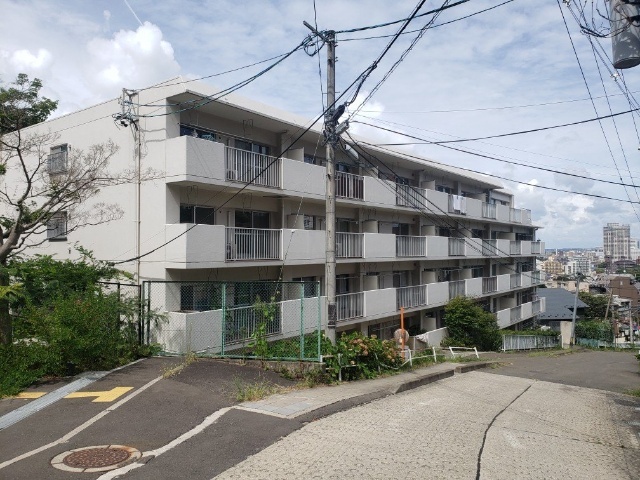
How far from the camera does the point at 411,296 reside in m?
22.1

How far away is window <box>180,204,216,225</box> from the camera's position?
46.6 ft

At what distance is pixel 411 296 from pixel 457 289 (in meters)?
4.75

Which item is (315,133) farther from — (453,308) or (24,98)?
(453,308)

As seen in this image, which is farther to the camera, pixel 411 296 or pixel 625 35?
pixel 411 296

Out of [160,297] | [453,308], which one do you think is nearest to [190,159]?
[160,297]

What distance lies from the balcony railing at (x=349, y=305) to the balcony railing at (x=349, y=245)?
1.48 meters

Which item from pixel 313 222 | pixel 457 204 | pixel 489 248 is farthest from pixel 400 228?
pixel 489 248

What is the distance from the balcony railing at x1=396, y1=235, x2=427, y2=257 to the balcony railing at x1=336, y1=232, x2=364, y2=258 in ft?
9.86

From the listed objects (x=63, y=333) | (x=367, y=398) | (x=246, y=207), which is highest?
(x=246, y=207)

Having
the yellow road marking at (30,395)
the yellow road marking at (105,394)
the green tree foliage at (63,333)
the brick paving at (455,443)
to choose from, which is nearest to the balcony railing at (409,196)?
the brick paving at (455,443)

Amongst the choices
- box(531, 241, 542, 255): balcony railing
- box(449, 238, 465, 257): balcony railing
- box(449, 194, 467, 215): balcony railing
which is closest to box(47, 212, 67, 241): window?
box(449, 194, 467, 215): balcony railing

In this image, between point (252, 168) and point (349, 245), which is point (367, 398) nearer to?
point (252, 168)

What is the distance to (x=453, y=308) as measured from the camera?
2436cm

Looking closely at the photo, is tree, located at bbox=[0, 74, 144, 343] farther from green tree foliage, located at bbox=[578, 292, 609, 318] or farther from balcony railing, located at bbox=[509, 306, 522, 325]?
green tree foliage, located at bbox=[578, 292, 609, 318]
